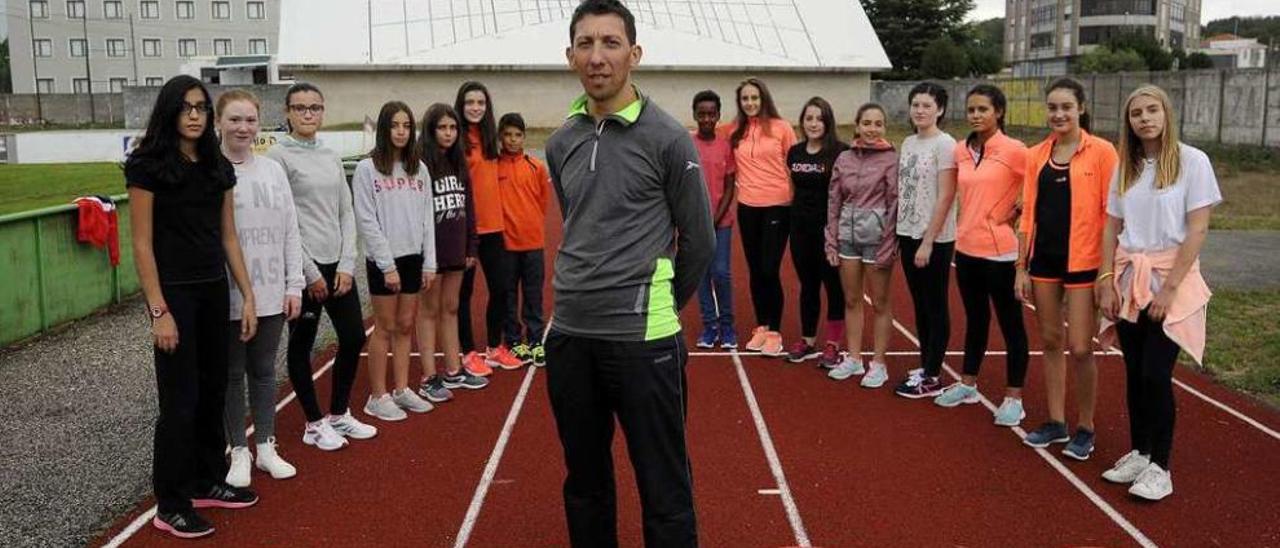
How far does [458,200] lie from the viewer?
6262mm

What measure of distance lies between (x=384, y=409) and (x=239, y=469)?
1.25 meters

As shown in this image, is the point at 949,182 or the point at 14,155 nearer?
the point at 949,182

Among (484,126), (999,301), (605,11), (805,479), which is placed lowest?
(805,479)

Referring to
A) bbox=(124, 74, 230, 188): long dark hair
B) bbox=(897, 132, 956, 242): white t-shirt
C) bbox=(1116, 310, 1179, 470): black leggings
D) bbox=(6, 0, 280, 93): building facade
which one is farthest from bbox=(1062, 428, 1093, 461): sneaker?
bbox=(6, 0, 280, 93): building facade

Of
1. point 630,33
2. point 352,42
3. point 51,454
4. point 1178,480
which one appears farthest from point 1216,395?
point 352,42

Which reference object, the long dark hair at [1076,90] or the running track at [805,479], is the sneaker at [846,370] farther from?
the long dark hair at [1076,90]

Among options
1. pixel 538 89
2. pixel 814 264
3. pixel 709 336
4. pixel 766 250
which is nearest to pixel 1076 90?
pixel 814 264

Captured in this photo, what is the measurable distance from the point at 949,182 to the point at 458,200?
9.27ft

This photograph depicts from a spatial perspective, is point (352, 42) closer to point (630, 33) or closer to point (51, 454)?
point (51, 454)

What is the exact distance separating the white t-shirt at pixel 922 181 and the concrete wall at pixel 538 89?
2723 centimetres

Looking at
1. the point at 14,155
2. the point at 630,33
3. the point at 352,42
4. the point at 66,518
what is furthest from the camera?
the point at 352,42

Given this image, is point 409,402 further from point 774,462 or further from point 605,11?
point 605,11

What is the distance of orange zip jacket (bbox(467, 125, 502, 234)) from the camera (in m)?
6.72

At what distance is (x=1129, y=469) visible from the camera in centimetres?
479
